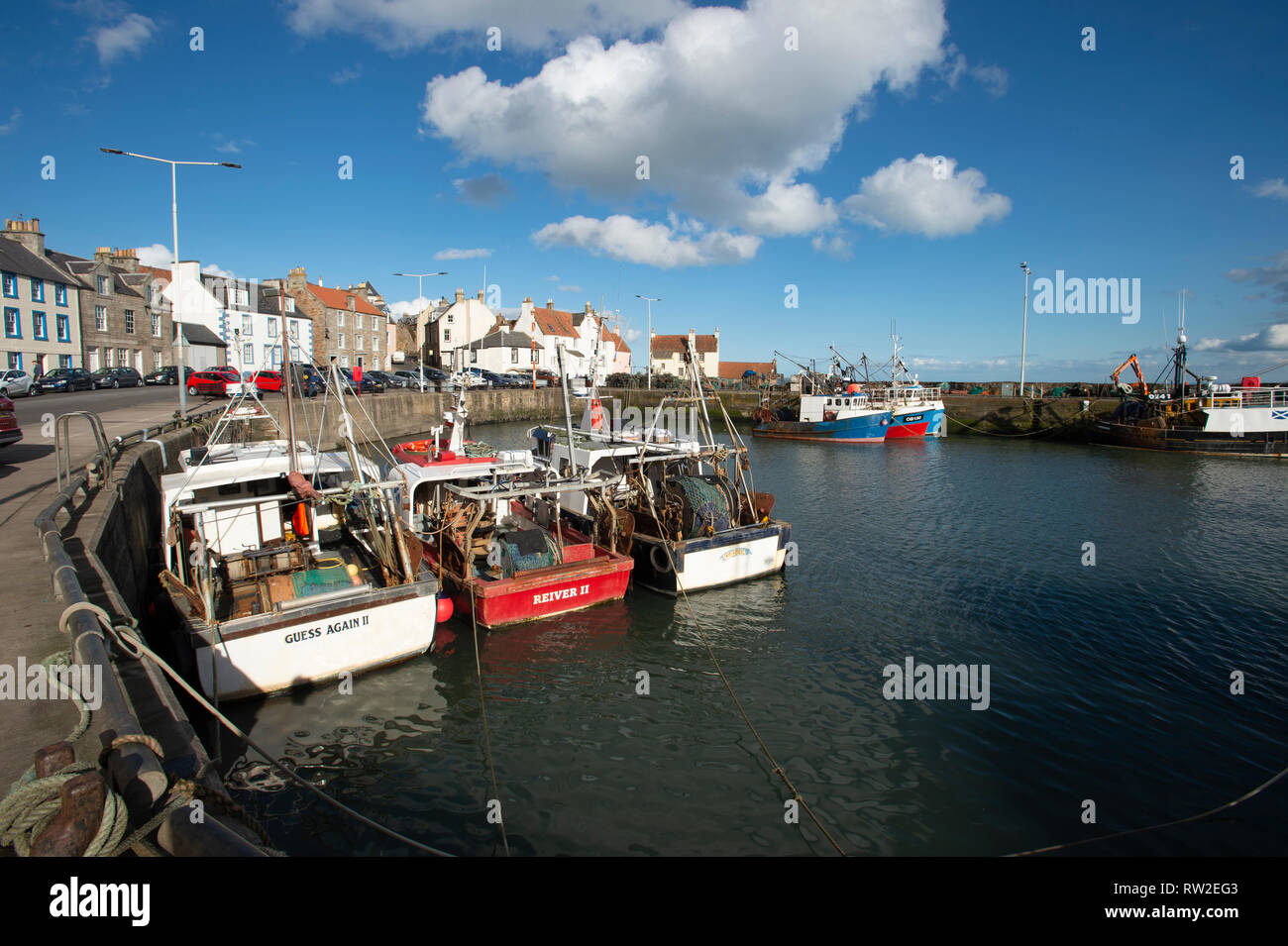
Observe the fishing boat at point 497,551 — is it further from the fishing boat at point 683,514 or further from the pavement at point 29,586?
the pavement at point 29,586

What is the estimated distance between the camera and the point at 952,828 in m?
7.11

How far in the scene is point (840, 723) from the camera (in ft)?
30.1

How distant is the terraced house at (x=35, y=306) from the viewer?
38.2 meters

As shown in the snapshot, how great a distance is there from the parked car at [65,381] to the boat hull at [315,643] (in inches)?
1387

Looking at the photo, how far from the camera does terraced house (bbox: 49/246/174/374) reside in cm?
4494

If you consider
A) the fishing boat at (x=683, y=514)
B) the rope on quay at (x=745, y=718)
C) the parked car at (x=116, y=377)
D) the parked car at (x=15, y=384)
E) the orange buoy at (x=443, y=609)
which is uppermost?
the parked car at (x=116, y=377)

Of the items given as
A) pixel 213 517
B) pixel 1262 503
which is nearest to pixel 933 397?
pixel 1262 503

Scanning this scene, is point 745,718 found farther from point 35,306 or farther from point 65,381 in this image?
point 35,306

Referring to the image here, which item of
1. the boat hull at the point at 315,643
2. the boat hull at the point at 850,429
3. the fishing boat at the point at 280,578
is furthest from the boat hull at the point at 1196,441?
the boat hull at the point at 315,643

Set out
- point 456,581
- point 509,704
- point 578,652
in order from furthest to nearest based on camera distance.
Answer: point 456,581 → point 578,652 → point 509,704

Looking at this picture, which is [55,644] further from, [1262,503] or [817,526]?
[1262,503]

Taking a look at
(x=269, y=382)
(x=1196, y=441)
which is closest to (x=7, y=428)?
(x=269, y=382)

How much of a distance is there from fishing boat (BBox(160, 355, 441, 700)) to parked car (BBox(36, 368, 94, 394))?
29.3 metres
